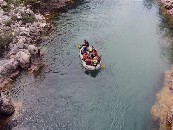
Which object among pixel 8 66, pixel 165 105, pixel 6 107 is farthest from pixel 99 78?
pixel 6 107

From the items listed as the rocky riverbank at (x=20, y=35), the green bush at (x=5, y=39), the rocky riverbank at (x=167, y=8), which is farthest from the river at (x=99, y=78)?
the green bush at (x=5, y=39)

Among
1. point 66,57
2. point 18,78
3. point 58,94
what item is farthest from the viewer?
point 66,57

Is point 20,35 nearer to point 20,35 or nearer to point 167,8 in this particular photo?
point 20,35

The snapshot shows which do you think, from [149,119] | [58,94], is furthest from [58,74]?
[149,119]

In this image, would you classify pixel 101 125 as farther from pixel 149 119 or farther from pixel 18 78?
pixel 18 78

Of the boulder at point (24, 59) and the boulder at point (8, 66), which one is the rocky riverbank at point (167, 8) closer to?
the boulder at point (24, 59)
